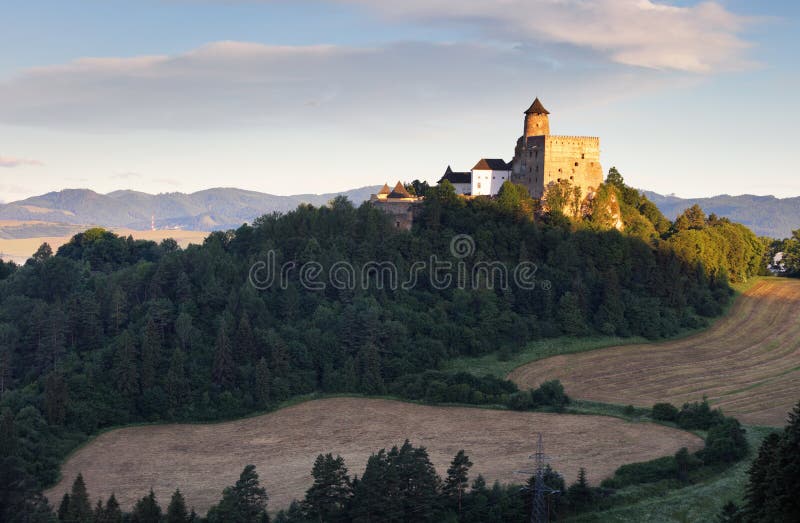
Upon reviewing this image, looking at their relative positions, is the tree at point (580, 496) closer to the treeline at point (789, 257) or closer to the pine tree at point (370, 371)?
the pine tree at point (370, 371)

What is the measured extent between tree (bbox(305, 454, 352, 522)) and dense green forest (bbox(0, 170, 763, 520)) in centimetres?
2186

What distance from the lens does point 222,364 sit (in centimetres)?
7475

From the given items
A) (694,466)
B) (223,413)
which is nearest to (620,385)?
(694,466)

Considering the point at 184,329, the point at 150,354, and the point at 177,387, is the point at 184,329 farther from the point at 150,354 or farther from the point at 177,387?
the point at 177,387

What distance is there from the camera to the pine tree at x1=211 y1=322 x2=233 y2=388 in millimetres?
74438

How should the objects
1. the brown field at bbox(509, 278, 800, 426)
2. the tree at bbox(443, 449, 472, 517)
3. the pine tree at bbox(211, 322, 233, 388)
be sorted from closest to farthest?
the tree at bbox(443, 449, 472, 517), the brown field at bbox(509, 278, 800, 426), the pine tree at bbox(211, 322, 233, 388)

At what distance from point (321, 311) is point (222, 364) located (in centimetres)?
1274

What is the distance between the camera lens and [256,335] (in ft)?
260

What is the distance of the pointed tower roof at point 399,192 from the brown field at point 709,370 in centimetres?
2887

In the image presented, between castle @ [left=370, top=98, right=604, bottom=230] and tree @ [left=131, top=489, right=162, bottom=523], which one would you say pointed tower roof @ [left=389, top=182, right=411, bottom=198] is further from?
tree @ [left=131, top=489, right=162, bottom=523]

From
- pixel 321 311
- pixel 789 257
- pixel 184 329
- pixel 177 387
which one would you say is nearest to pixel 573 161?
pixel 321 311

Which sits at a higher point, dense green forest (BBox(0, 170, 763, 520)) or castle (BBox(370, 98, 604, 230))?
castle (BBox(370, 98, 604, 230))

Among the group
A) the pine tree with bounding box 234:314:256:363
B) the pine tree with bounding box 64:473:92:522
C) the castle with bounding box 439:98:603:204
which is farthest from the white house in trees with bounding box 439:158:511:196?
the pine tree with bounding box 64:473:92:522

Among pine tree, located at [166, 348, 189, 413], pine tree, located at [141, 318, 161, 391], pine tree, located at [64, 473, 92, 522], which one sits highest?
pine tree, located at [141, 318, 161, 391]
